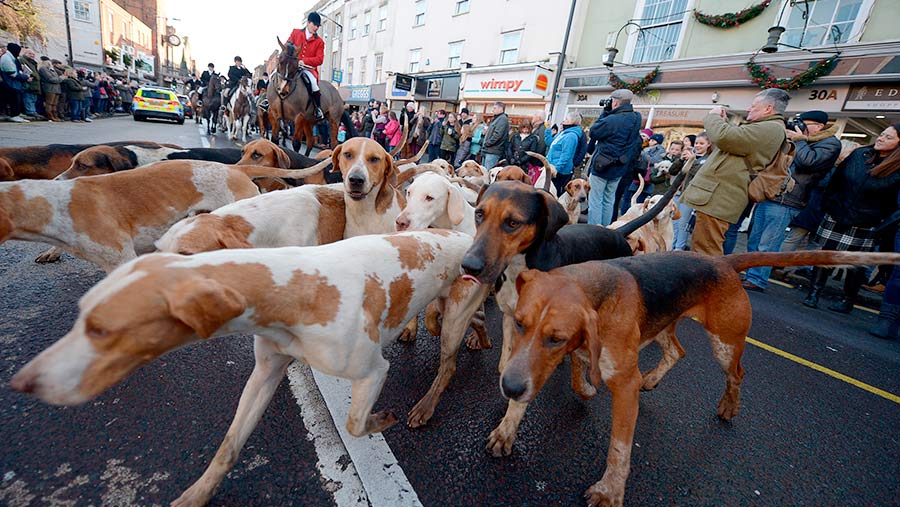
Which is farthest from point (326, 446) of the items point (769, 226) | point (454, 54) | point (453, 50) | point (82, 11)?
point (82, 11)

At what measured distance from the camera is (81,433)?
72.7 inches

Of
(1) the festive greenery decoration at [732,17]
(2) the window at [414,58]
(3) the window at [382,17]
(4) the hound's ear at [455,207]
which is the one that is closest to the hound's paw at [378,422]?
(4) the hound's ear at [455,207]

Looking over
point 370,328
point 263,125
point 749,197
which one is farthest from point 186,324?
point 263,125

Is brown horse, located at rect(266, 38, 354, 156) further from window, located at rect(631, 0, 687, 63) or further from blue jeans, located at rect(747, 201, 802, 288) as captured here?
window, located at rect(631, 0, 687, 63)

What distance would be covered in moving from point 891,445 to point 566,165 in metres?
6.91

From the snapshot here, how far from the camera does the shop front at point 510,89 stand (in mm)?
18125

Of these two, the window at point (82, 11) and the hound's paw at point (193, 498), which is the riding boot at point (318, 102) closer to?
the hound's paw at point (193, 498)

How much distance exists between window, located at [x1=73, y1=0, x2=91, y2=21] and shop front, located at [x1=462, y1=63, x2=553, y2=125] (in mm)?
52451

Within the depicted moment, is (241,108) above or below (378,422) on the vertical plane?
above

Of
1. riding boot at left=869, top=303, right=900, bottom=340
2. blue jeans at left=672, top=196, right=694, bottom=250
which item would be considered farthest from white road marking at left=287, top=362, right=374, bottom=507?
blue jeans at left=672, top=196, right=694, bottom=250

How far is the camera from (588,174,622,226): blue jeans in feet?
23.2

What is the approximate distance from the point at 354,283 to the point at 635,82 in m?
16.6

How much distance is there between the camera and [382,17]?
103ft

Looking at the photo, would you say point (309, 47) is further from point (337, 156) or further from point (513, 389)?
point (513, 389)
